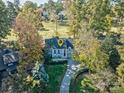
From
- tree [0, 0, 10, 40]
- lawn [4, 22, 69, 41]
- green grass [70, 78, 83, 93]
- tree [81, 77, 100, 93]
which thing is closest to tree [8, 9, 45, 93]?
green grass [70, 78, 83, 93]

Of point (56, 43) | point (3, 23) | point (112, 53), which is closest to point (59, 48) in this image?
point (56, 43)

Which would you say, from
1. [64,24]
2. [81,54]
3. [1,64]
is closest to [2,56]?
[1,64]

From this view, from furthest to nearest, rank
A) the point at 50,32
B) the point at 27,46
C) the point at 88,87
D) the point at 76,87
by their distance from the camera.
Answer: the point at 50,32 < the point at 76,87 < the point at 27,46 < the point at 88,87

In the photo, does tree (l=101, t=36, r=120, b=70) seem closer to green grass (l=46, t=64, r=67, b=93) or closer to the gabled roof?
green grass (l=46, t=64, r=67, b=93)

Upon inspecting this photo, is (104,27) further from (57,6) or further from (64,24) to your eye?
(57,6)

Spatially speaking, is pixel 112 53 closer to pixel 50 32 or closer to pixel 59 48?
pixel 59 48

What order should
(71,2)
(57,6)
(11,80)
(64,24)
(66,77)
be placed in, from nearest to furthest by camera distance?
(11,80) → (66,77) → (71,2) → (64,24) → (57,6)
